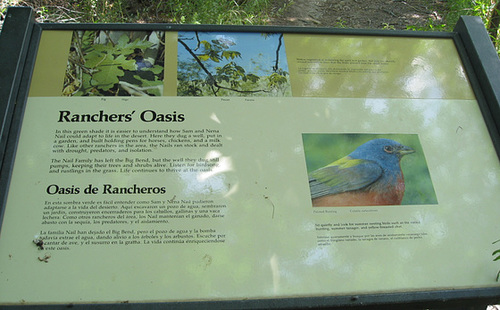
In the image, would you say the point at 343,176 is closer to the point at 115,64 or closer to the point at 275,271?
the point at 275,271

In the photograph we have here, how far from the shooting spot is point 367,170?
1.74m

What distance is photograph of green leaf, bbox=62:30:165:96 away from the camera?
1834mm

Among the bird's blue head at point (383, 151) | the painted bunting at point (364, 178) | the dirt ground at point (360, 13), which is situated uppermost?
the dirt ground at point (360, 13)

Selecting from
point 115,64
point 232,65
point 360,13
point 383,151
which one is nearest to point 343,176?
point 383,151

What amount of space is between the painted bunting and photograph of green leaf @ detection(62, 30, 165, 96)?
0.84 metres

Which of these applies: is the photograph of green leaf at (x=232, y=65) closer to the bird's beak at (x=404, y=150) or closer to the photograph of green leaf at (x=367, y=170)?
the photograph of green leaf at (x=367, y=170)

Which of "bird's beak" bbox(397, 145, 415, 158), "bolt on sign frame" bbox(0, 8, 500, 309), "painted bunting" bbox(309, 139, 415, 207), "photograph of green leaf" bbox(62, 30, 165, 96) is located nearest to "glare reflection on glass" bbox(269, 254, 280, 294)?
"bolt on sign frame" bbox(0, 8, 500, 309)

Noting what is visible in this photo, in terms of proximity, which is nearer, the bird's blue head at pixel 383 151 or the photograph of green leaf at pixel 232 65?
the bird's blue head at pixel 383 151

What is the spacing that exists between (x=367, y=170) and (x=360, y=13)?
3.45 metres

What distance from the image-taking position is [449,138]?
1.85 metres

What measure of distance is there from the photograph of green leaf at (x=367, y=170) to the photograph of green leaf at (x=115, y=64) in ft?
2.58

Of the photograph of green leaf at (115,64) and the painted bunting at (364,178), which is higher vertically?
the photograph of green leaf at (115,64)

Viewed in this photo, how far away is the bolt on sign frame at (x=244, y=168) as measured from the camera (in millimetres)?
1479

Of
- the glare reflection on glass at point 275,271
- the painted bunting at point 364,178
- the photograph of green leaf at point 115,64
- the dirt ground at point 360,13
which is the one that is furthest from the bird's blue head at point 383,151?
the dirt ground at point 360,13
